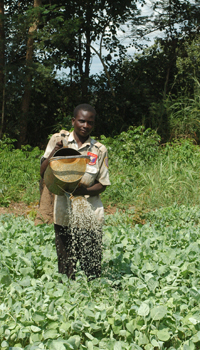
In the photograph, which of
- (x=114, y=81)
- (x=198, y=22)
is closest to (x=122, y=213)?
(x=114, y=81)

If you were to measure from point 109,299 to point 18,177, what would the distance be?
454cm

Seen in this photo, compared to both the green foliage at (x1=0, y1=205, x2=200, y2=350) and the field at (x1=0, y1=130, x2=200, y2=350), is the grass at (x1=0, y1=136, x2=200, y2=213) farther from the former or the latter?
the green foliage at (x1=0, y1=205, x2=200, y2=350)

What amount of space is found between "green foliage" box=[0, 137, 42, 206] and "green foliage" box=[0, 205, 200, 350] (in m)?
2.25

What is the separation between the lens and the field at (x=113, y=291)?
2340mm

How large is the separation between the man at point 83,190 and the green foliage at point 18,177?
3345 millimetres

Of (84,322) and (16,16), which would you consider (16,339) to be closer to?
(84,322)

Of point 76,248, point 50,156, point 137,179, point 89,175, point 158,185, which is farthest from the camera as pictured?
point 137,179

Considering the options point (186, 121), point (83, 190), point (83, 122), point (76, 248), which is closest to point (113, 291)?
point (76, 248)

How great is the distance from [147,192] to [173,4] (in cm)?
727

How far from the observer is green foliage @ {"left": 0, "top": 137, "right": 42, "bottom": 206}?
6180 mm

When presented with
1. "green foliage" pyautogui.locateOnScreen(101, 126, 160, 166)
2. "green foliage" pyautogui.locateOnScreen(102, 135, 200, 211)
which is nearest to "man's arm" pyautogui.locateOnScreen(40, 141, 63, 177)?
"green foliage" pyautogui.locateOnScreen(102, 135, 200, 211)

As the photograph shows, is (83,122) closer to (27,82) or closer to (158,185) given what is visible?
(158,185)

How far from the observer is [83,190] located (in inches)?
102

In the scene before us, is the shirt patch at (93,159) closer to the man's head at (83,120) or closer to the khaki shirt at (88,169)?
the khaki shirt at (88,169)
